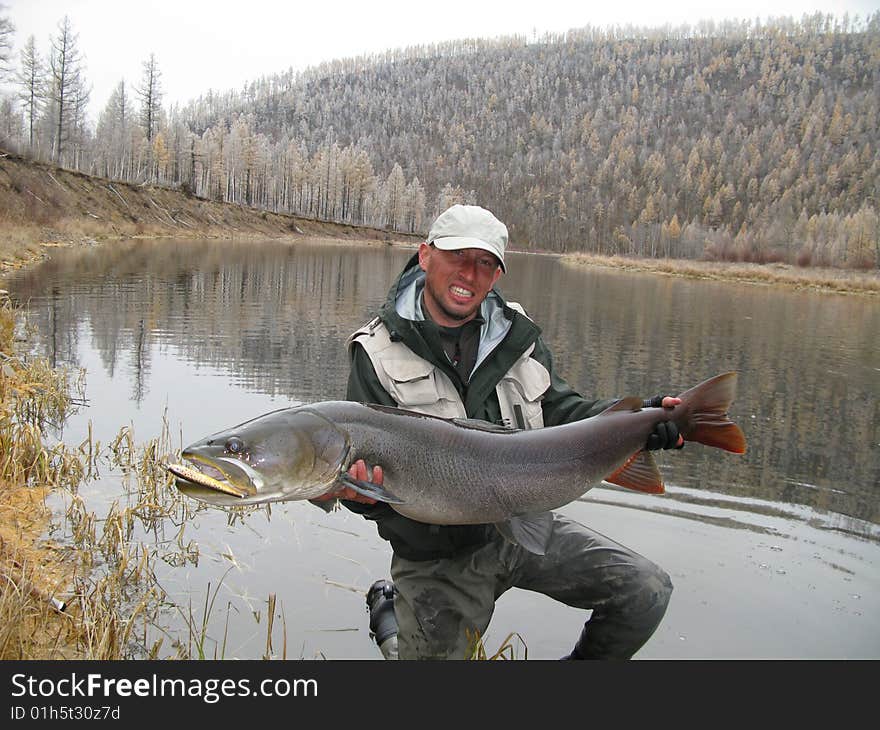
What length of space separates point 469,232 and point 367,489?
1547 mm

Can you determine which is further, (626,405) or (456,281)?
(456,281)

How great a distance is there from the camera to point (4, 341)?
36.9ft

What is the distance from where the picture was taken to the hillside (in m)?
37.5

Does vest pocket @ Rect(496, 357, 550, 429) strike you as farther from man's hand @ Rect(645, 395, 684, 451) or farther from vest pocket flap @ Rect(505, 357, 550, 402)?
man's hand @ Rect(645, 395, 684, 451)

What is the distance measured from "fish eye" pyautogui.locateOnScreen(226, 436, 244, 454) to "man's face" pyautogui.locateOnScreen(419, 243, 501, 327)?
1.60m

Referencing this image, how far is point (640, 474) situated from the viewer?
3961mm

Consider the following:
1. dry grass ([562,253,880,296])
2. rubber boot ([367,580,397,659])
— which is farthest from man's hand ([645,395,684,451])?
dry grass ([562,253,880,296])

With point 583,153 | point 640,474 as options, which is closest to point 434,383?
point 640,474

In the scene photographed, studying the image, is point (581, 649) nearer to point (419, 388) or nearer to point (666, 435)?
point (666, 435)

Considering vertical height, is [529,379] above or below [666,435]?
above

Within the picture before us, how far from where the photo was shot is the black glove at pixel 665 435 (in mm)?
3750

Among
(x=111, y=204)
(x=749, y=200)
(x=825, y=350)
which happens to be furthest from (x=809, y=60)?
(x=825, y=350)

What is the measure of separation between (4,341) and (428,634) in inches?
389

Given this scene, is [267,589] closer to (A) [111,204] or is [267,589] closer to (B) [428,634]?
(B) [428,634]
